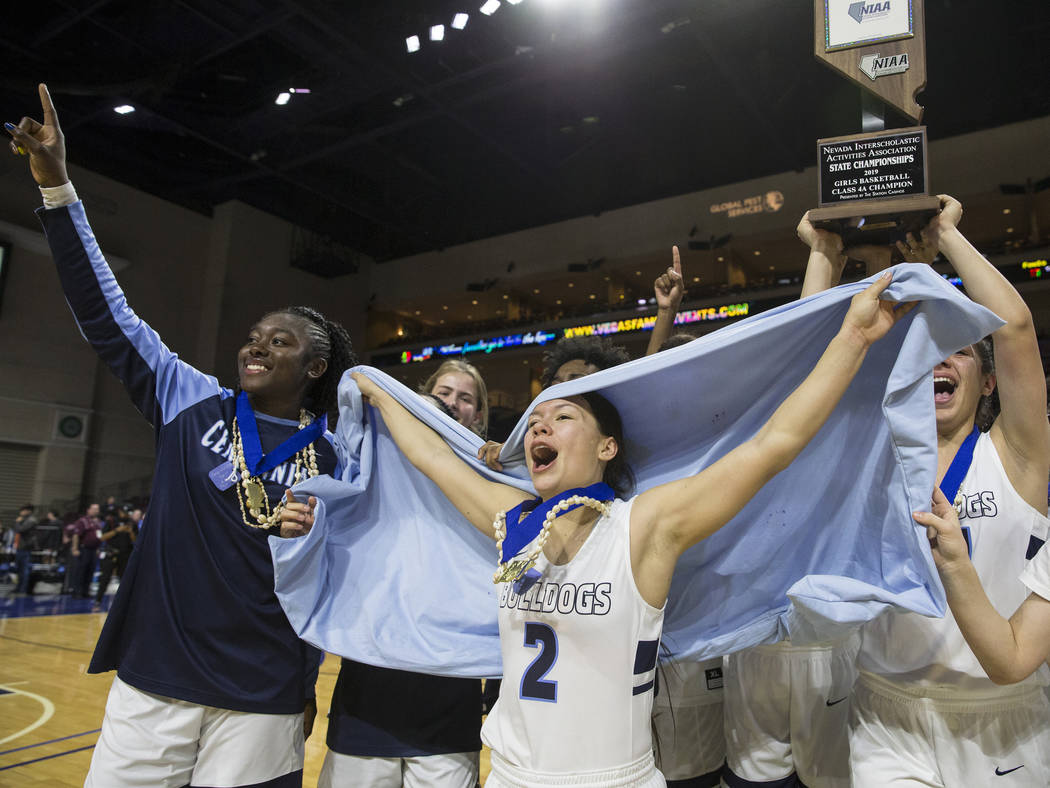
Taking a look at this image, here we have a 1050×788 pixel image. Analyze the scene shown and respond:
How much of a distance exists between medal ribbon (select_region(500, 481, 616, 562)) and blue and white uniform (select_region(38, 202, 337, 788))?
72cm

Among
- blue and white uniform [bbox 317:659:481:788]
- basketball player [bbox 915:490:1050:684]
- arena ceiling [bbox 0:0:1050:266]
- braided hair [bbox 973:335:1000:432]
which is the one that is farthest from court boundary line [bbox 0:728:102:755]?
arena ceiling [bbox 0:0:1050:266]

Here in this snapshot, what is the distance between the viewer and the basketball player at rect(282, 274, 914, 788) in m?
1.44

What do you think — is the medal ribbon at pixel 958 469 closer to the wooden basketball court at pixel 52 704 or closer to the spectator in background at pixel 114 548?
the wooden basketball court at pixel 52 704

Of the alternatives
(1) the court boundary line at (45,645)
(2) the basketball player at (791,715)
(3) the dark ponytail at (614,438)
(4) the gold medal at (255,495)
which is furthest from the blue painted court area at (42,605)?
(3) the dark ponytail at (614,438)

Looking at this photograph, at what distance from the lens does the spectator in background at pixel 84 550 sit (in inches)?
413

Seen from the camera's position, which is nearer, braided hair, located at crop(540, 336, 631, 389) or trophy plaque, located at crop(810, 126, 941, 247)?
trophy plaque, located at crop(810, 126, 941, 247)

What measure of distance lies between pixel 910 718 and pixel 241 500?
1.70 metres

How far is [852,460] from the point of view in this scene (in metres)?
1.71

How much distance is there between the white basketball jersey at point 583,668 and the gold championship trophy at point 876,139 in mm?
901

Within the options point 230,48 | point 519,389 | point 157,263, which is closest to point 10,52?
point 230,48

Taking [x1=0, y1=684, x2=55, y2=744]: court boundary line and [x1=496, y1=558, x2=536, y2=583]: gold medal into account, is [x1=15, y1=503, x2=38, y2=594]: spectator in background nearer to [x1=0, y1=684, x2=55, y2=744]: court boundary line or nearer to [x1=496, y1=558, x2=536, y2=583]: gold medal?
[x1=0, y1=684, x2=55, y2=744]: court boundary line

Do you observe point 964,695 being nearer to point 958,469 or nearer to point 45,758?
point 958,469

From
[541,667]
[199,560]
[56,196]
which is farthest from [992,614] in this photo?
[56,196]

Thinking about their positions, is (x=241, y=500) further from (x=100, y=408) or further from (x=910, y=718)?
(x=100, y=408)
